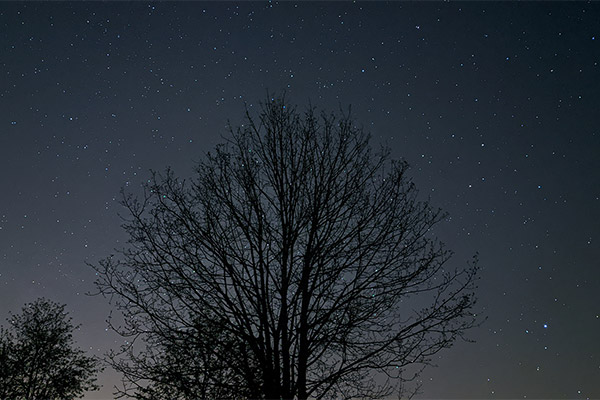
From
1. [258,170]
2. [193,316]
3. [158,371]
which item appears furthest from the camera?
[258,170]

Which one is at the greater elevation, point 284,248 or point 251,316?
point 284,248

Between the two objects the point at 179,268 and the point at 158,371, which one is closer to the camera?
the point at 158,371

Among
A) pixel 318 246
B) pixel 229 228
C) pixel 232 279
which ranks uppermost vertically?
pixel 229 228

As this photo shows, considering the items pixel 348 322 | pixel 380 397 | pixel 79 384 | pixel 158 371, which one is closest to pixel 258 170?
pixel 348 322

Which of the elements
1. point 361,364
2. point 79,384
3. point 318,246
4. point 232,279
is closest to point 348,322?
point 361,364

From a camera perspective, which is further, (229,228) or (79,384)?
(79,384)

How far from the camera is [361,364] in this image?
23.0 ft

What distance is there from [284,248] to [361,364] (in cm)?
232

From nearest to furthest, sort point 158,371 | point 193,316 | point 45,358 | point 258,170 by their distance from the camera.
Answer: point 158,371
point 193,316
point 258,170
point 45,358

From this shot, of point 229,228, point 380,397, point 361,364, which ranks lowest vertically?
point 380,397

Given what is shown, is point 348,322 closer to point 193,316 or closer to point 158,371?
point 193,316

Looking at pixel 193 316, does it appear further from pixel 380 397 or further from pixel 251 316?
pixel 380 397

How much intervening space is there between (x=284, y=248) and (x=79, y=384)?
2285 centimetres

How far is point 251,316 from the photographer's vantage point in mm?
7191
